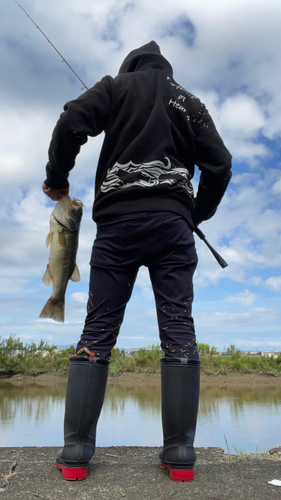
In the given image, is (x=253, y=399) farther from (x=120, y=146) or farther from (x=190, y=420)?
(x=120, y=146)

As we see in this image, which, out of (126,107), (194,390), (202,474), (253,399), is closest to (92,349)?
(194,390)

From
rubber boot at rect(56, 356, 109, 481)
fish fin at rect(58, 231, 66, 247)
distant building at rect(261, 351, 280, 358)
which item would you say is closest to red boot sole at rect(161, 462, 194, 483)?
rubber boot at rect(56, 356, 109, 481)

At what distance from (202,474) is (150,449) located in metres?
0.48

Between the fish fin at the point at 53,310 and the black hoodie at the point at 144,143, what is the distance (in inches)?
20.9

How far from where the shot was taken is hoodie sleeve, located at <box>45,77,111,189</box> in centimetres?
142

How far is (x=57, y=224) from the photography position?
1791 mm

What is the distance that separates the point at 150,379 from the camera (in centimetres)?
468

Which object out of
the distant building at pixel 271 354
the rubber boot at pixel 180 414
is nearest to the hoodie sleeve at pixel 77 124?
the rubber boot at pixel 180 414

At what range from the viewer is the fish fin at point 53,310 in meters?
1.75

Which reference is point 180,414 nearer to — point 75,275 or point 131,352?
point 75,275

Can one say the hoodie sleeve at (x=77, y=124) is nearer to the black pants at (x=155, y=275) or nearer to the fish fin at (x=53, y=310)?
the black pants at (x=155, y=275)

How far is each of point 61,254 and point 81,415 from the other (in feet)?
2.55

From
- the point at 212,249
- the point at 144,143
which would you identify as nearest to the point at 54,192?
Result: the point at 144,143

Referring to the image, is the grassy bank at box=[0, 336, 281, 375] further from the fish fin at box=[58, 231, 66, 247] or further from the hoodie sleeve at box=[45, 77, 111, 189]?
the hoodie sleeve at box=[45, 77, 111, 189]
